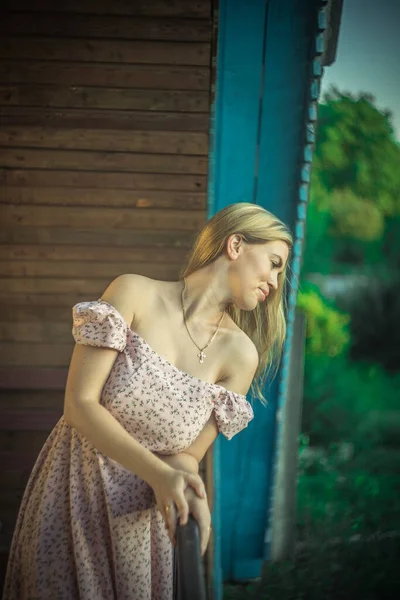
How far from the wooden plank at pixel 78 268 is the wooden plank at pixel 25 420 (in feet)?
1.91

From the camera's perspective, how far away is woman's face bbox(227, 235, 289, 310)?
190cm

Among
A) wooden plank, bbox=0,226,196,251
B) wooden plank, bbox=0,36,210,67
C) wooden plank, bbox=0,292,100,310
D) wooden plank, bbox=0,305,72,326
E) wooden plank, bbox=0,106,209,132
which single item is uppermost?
wooden plank, bbox=0,36,210,67

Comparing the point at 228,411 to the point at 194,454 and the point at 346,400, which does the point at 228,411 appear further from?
the point at 346,400

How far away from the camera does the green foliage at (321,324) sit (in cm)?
319

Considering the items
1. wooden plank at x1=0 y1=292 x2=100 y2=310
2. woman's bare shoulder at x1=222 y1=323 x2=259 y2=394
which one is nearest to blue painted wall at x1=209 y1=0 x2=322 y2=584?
wooden plank at x1=0 y1=292 x2=100 y2=310

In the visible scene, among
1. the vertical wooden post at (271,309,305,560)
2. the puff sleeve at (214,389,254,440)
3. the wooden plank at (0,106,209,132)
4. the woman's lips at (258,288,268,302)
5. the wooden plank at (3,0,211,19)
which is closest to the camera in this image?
the puff sleeve at (214,389,254,440)

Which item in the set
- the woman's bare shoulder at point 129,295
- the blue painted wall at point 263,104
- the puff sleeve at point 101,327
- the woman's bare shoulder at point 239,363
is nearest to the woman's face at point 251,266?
the woman's bare shoulder at point 239,363

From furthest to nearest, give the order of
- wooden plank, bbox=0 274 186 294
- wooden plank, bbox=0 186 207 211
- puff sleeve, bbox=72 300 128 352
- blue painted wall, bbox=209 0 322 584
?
wooden plank, bbox=0 274 186 294, wooden plank, bbox=0 186 207 211, blue painted wall, bbox=209 0 322 584, puff sleeve, bbox=72 300 128 352

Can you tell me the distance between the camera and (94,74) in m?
2.73

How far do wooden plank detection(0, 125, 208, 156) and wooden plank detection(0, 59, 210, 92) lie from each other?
172 millimetres

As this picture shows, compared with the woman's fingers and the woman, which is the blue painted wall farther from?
the woman's fingers

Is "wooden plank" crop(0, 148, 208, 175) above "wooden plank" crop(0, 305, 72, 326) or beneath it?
above

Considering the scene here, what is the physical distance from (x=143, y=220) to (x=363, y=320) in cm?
107

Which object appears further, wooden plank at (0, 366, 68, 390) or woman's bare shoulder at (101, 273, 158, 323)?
wooden plank at (0, 366, 68, 390)
